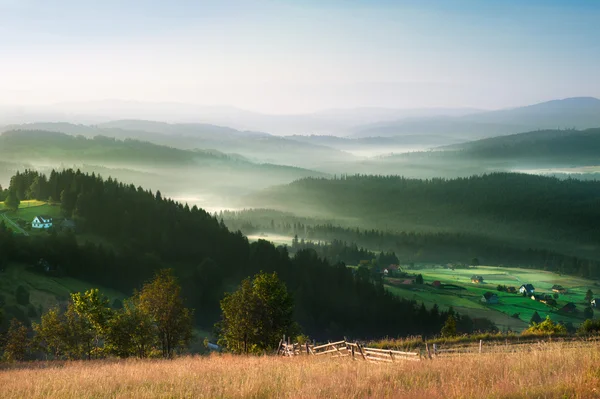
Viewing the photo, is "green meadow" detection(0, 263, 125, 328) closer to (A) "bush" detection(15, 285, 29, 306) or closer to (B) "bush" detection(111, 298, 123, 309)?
(A) "bush" detection(15, 285, 29, 306)

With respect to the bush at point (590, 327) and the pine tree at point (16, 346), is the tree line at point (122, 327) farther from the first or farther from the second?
the bush at point (590, 327)

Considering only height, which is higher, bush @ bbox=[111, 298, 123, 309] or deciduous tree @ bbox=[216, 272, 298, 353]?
deciduous tree @ bbox=[216, 272, 298, 353]

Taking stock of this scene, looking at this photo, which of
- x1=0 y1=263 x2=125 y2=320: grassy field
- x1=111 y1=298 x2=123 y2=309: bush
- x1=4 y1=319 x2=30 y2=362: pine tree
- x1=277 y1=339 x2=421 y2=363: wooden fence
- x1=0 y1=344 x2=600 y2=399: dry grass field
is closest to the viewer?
x1=0 y1=344 x2=600 y2=399: dry grass field

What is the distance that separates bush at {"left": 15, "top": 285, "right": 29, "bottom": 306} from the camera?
154087mm

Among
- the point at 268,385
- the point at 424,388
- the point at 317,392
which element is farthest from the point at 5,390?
the point at 424,388

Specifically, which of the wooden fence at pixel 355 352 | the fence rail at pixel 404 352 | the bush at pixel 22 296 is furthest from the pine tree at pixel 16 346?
the bush at pixel 22 296

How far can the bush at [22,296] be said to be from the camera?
154 metres

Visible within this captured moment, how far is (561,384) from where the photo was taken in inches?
753

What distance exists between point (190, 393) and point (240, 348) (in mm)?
58416

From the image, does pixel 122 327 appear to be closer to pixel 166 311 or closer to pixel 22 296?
pixel 166 311

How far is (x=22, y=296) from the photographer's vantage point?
155625 mm

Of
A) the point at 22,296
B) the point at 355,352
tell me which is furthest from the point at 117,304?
the point at 355,352

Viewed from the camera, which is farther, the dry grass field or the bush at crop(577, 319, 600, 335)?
the bush at crop(577, 319, 600, 335)

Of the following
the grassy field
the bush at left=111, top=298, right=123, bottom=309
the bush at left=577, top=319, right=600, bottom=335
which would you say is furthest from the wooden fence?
the bush at left=111, top=298, right=123, bottom=309
